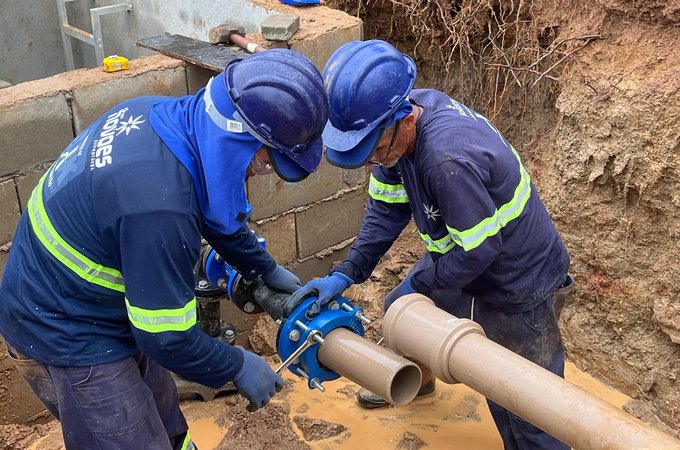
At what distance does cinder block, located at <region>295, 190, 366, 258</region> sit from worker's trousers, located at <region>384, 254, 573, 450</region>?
4.78ft

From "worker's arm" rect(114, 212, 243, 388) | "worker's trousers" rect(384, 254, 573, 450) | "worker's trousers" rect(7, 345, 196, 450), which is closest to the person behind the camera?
"worker's arm" rect(114, 212, 243, 388)

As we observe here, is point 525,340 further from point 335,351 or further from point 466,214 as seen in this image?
point 335,351

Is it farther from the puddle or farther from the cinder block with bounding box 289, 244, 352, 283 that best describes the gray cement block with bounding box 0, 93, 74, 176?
the cinder block with bounding box 289, 244, 352, 283

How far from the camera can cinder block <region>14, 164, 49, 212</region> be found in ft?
12.3

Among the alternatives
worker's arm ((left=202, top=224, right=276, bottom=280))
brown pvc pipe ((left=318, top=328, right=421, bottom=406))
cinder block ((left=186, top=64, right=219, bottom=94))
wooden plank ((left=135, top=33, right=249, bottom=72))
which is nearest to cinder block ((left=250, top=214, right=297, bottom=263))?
cinder block ((left=186, top=64, right=219, bottom=94))

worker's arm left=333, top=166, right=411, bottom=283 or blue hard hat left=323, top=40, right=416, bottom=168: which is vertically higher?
blue hard hat left=323, top=40, right=416, bottom=168

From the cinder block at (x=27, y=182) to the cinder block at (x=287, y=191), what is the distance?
1078 mm

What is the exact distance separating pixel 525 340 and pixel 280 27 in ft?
6.77

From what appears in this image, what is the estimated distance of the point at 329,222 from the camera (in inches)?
191

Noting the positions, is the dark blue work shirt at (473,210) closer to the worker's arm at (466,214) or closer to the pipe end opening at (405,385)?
the worker's arm at (466,214)

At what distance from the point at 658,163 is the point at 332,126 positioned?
1.87 meters

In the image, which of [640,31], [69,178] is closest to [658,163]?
[640,31]

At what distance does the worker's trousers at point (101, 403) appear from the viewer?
8.89 ft

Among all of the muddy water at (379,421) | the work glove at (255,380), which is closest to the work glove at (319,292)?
the work glove at (255,380)
